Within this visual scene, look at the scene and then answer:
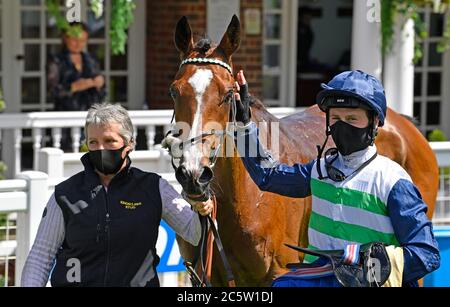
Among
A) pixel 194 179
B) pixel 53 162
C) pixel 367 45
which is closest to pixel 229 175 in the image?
pixel 194 179

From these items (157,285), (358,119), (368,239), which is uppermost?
(358,119)

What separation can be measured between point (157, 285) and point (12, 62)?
779 cm

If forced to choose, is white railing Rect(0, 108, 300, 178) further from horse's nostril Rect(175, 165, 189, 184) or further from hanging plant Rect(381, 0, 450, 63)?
horse's nostril Rect(175, 165, 189, 184)

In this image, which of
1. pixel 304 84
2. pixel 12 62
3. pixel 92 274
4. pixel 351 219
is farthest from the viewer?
pixel 304 84

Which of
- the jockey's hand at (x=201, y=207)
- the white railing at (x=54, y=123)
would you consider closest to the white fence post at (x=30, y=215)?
the jockey's hand at (x=201, y=207)

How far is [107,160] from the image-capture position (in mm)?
4195

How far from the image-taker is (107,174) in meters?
4.24

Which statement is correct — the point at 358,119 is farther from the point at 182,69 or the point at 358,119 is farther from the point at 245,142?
the point at 182,69

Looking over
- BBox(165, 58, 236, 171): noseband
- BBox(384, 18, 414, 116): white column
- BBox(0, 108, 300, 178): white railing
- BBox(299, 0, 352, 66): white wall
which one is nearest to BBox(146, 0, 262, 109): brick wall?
BBox(384, 18, 414, 116): white column

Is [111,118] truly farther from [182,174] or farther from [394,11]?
[394,11]

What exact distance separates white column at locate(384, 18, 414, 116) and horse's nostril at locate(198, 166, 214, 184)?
614 cm

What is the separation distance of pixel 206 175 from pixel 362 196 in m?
0.85

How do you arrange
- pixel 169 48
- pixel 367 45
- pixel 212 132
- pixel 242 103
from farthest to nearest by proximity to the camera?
pixel 169 48 < pixel 367 45 < pixel 242 103 < pixel 212 132
